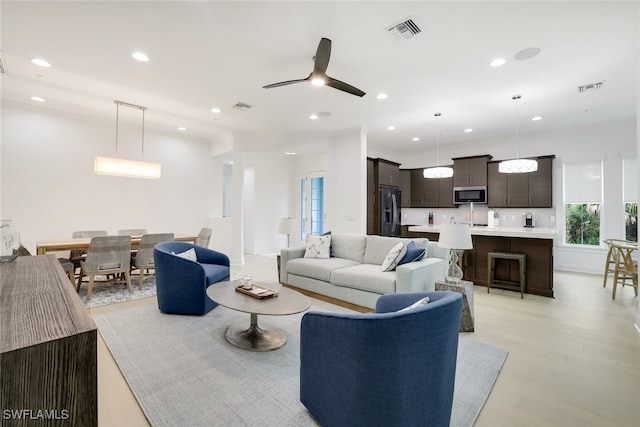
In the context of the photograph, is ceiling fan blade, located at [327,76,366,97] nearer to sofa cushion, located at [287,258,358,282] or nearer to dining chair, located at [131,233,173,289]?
sofa cushion, located at [287,258,358,282]

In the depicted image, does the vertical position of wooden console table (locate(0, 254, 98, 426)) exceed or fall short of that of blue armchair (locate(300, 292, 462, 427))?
→ it exceeds it

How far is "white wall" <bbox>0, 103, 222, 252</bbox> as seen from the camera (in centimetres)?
509

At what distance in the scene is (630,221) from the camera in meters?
5.71

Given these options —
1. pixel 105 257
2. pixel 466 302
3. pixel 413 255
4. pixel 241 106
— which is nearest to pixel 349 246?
pixel 413 255

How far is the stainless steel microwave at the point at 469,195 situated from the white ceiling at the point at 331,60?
1915mm

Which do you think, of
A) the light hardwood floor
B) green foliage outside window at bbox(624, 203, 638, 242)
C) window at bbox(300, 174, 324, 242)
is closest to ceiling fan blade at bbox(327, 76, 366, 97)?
the light hardwood floor

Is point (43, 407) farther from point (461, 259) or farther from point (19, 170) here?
point (19, 170)

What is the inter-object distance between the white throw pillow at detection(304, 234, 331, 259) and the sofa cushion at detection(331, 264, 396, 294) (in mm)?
703

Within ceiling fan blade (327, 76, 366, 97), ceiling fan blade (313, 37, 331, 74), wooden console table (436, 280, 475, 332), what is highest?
ceiling fan blade (313, 37, 331, 74)

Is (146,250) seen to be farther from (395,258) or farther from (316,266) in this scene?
(395,258)

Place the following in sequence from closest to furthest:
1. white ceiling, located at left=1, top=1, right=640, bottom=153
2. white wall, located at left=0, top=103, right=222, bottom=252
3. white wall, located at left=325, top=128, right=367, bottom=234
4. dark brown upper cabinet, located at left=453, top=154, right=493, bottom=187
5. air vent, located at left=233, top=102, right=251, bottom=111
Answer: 1. white ceiling, located at left=1, top=1, right=640, bottom=153
2. air vent, located at left=233, top=102, right=251, bottom=111
3. white wall, located at left=0, top=103, right=222, bottom=252
4. white wall, located at left=325, top=128, right=367, bottom=234
5. dark brown upper cabinet, located at left=453, top=154, right=493, bottom=187

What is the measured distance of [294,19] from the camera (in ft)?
8.98

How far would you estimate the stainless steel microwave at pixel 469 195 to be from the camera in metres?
7.00

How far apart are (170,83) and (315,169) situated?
497 cm
